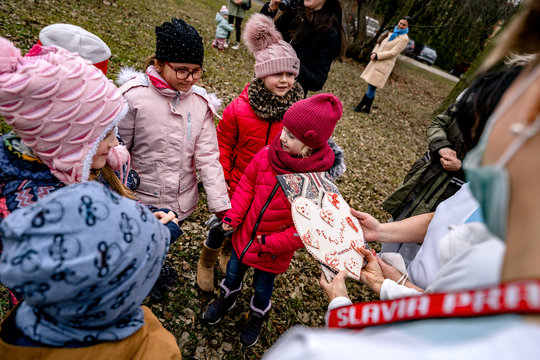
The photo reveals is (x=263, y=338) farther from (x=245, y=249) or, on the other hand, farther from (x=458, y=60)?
(x=458, y=60)

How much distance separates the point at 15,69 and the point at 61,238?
0.96m

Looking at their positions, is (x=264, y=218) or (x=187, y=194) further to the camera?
(x=187, y=194)

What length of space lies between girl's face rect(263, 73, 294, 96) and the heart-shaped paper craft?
1.36m

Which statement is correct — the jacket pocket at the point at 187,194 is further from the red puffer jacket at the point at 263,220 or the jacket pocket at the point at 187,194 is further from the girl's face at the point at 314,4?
the girl's face at the point at 314,4

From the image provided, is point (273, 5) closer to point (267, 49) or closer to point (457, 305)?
point (267, 49)

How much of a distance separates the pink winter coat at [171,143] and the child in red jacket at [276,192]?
0.28 metres

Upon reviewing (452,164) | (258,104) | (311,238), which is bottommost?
(311,238)

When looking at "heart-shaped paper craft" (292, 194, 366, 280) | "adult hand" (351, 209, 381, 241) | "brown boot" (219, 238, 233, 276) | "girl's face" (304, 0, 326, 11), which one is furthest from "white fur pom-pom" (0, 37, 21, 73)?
"girl's face" (304, 0, 326, 11)

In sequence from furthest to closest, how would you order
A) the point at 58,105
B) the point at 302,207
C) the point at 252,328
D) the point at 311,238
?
the point at 252,328, the point at 302,207, the point at 311,238, the point at 58,105

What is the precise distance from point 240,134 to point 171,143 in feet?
2.77

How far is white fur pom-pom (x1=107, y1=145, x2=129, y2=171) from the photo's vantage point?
198 cm

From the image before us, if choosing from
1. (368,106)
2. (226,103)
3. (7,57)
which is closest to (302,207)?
(7,57)

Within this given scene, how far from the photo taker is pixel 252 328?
291 cm

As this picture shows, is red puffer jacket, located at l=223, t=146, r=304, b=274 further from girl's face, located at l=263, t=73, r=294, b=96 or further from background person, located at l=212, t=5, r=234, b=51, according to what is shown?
background person, located at l=212, t=5, r=234, b=51
